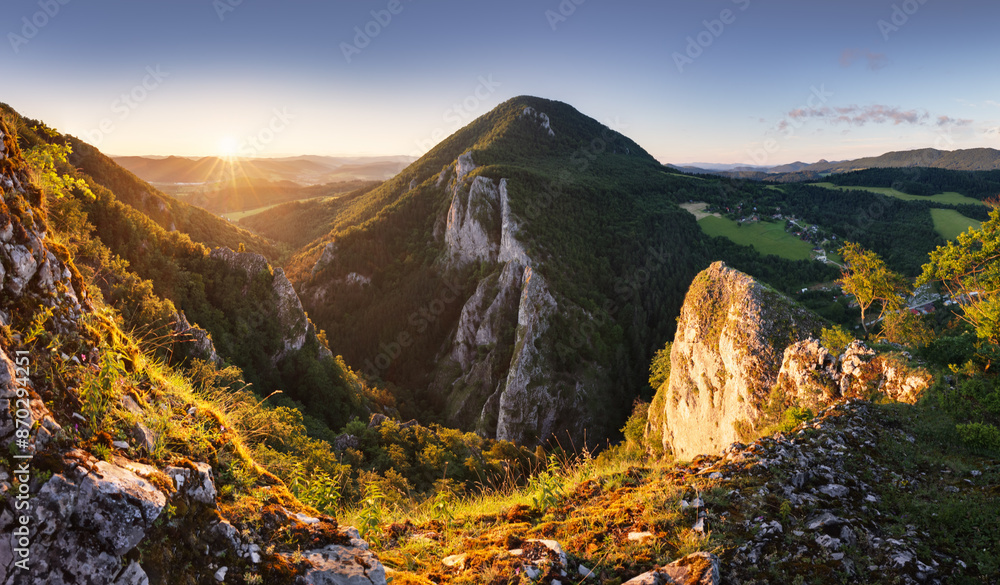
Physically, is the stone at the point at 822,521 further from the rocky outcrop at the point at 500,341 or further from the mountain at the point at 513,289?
the rocky outcrop at the point at 500,341

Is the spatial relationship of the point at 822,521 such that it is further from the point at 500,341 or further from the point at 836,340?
the point at 500,341

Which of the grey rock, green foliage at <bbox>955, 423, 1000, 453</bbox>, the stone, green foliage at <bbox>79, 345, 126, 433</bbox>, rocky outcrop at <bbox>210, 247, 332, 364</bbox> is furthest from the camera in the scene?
rocky outcrop at <bbox>210, 247, 332, 364</bbox>

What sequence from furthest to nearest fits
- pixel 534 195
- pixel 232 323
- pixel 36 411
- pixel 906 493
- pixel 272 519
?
pixel 534 195
pixel 232 323
pixel 906 493
pixel 272 519
pixel 36 411

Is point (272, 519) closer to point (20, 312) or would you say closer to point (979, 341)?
point (20, 312)

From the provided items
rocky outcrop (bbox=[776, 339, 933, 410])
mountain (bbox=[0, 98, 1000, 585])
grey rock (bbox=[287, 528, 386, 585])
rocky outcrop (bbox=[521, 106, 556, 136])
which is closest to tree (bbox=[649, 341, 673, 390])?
rocky outcrop (bbox=[776, 339, 933, 410])

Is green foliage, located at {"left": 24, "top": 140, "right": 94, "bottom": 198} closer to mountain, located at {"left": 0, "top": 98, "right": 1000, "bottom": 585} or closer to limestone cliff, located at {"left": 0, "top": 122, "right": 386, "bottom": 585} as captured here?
mountain, located at {"left": 0, "top": 98, "right": 1000, "bottom": 585}

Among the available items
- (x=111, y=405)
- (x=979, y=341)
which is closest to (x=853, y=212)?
(x=979, y=341)

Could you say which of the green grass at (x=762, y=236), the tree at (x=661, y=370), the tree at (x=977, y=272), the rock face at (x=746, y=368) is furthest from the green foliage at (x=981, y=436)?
the green grass at (x=762, y=236)
